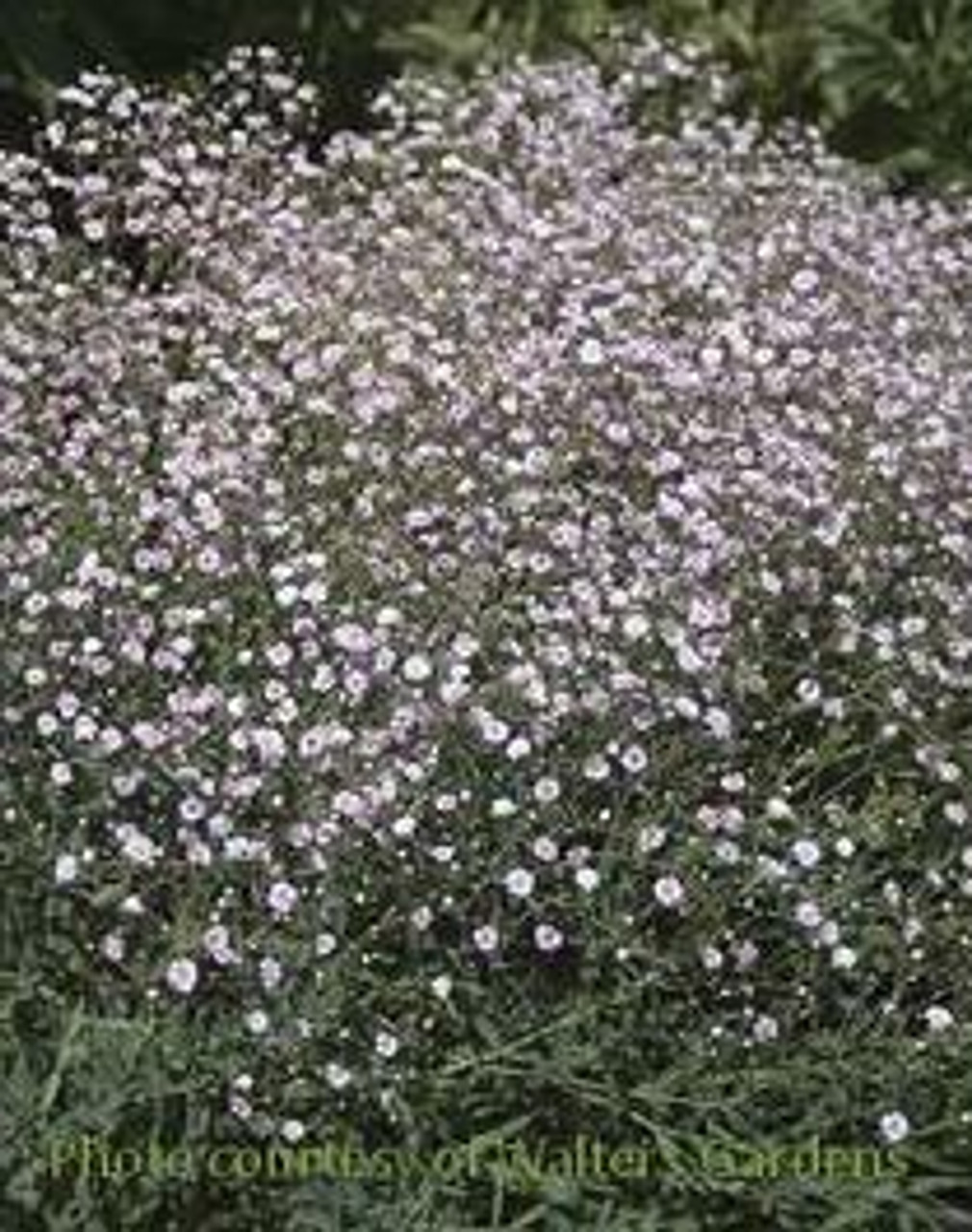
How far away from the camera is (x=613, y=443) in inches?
168

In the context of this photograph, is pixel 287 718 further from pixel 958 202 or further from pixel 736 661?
pixel 958 202

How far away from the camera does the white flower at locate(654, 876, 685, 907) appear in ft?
11.8

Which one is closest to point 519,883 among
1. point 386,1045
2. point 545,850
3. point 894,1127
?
point 545,850

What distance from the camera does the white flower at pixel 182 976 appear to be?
339cm

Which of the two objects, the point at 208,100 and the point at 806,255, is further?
the point at 208,100

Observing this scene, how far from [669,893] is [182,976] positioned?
0.63 m

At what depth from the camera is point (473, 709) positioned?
3.71m

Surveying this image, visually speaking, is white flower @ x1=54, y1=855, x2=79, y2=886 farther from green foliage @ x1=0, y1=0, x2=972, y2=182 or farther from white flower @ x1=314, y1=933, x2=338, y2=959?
green foliage @ x1=0, y1=0, x2=972, y2=182

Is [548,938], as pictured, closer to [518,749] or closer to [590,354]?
[518,749]

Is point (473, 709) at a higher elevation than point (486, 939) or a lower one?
higher

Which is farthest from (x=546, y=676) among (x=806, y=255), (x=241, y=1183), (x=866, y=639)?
(x=806, y=255)

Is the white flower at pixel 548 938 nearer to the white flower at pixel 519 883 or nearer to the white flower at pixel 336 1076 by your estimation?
the white flower at pixel 519 883

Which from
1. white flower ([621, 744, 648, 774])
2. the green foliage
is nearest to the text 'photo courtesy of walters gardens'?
white flower ([621, 744, 648, 774])

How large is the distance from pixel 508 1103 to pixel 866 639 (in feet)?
2.95
